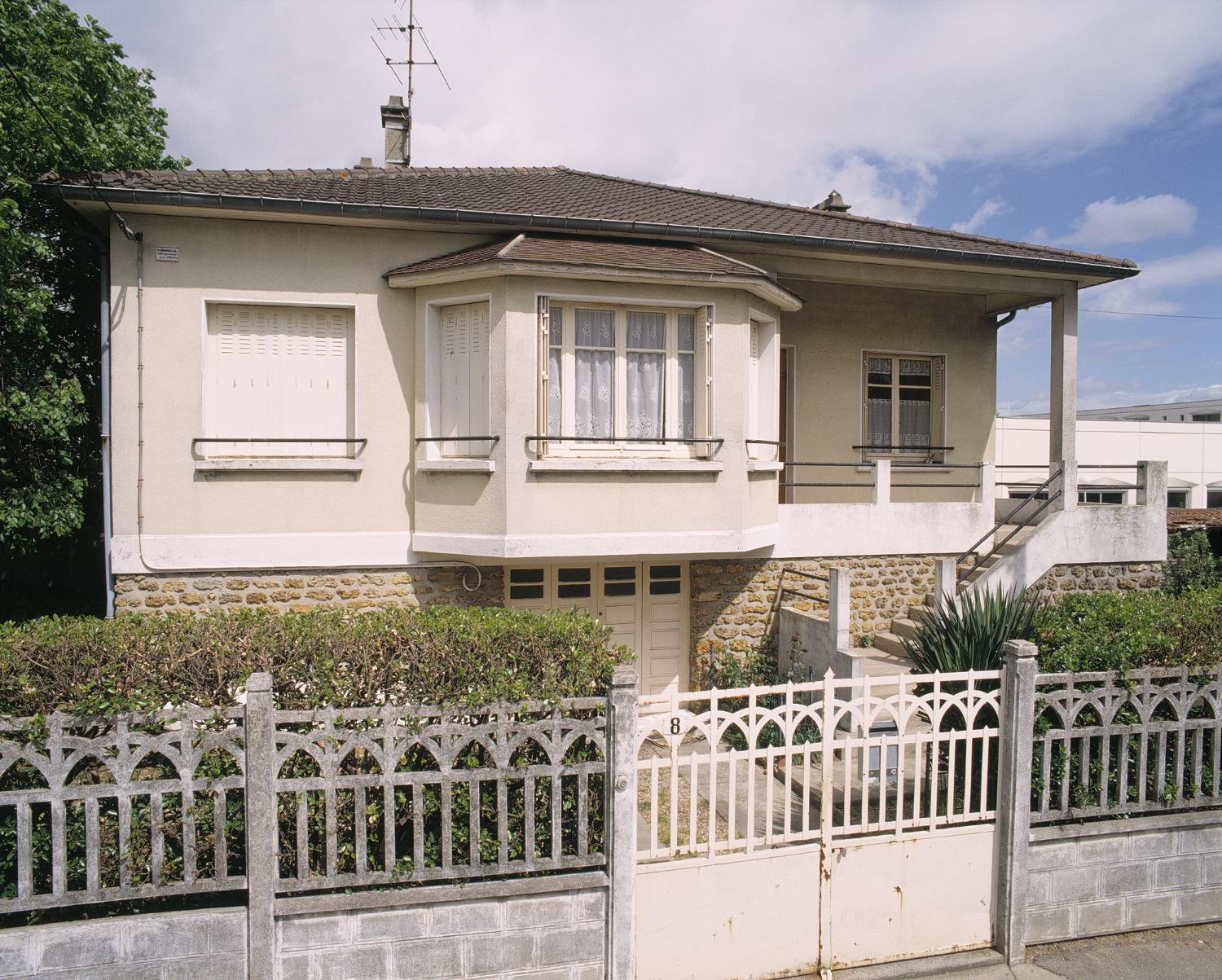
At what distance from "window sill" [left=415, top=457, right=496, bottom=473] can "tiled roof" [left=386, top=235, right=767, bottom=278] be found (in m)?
1.95

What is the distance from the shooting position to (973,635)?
7168 mm

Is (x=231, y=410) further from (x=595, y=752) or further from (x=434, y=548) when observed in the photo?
(x=595, y=752)

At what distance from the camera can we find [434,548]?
8.58m

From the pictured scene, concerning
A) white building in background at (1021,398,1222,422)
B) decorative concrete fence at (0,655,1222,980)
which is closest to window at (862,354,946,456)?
decorative concrete fence at (0,655,1222,980)

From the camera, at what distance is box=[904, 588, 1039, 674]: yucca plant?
711cm

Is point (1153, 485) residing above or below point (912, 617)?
above

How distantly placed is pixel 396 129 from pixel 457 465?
7.19 m

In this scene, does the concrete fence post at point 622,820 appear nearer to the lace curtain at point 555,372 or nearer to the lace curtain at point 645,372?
the lace curtain at point 555,372

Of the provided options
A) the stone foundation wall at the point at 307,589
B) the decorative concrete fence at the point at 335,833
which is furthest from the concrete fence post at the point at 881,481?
the decorative concrete fence at the point at 335,833

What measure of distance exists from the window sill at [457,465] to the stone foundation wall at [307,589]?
1116mm

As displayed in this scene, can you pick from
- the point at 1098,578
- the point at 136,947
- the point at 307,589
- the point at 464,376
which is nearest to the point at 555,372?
the point at 464,376

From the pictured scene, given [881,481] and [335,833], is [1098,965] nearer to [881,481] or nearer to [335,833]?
[335,833]

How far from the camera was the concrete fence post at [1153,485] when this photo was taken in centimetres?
1051

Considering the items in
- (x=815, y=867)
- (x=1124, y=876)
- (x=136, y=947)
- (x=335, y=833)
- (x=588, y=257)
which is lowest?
(x=1124, y=876)
